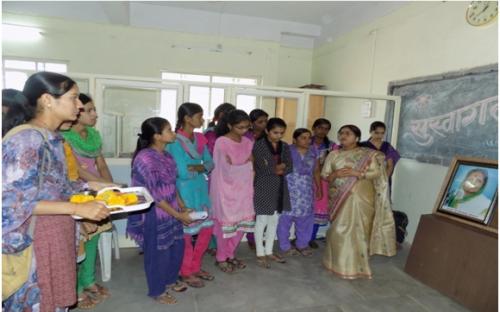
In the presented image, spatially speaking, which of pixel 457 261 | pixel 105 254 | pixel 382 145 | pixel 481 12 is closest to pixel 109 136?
pixel 105 254

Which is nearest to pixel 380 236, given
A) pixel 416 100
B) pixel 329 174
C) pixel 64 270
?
pixel 329 174

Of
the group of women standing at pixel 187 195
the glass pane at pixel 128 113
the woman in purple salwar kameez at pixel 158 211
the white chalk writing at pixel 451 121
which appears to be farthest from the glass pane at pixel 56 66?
the white chalk writing at pixel 451 121

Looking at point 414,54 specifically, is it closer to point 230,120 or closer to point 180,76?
point 230,120

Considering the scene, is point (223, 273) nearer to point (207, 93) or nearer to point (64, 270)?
point (64, 270)

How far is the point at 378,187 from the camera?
8.55 feet

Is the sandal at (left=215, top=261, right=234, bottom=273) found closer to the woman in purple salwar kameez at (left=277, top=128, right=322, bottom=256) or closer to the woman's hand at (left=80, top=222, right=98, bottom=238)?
the woman in purple salwar kameez at (left=277, top=128, right=322, bottom=256)

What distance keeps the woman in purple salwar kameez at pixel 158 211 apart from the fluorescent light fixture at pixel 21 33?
14.7 ft

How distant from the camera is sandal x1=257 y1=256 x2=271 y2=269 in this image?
2.75 m

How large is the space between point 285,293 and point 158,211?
3.63ft

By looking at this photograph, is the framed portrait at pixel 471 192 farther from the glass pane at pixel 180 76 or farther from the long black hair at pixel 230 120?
the glass pane at pixel 180 76

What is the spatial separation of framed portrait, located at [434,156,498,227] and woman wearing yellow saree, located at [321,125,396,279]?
481 millimetres

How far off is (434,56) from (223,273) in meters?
2.94

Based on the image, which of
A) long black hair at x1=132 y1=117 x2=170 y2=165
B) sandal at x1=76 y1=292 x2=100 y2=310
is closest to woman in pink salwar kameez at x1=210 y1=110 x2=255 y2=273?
long black hair at x1=132 y1=117 x2=170 y2=165

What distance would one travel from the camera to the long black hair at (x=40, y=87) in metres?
1.18
